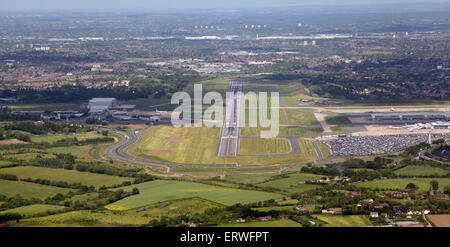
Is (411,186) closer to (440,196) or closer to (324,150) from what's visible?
(440,196)

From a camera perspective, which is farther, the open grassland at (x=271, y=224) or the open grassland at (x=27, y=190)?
the open grassland at (x=27, y=190)

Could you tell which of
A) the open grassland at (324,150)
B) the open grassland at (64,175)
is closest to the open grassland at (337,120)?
the open grassland at (324,150)

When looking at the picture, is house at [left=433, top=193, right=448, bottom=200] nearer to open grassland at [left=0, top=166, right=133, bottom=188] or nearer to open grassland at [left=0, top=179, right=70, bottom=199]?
open grassland at [left=0, top=166, right=133, bottom=188]

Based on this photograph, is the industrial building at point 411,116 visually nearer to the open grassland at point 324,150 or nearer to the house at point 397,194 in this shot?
the open grassland at point 324,150

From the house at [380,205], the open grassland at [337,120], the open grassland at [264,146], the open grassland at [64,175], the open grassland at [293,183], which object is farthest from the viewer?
the open grassland at [337,120]

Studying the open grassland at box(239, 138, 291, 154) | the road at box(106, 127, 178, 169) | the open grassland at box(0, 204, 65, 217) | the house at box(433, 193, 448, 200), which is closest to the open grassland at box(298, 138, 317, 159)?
the open grassland at box(239, 138, 291, 154)

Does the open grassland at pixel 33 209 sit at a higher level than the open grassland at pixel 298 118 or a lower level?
higher

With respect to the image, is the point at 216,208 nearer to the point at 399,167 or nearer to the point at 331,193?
the point at 331,193
